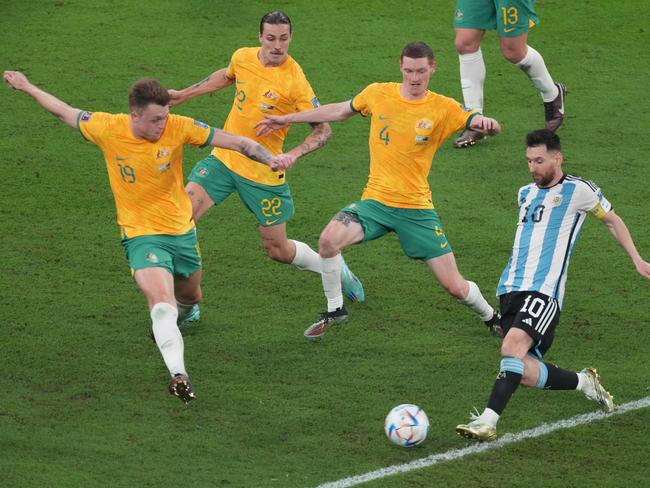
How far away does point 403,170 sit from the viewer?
9305mm

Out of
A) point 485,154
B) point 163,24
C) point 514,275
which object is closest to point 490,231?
point 485,154

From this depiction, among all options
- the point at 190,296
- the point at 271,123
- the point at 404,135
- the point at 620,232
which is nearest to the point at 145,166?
the point at 190,296

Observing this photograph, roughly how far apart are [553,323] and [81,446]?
3.10 m

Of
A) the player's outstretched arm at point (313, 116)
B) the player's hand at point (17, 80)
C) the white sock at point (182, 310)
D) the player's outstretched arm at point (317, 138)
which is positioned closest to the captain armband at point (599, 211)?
the player's outstretched arm at point (313, 116)

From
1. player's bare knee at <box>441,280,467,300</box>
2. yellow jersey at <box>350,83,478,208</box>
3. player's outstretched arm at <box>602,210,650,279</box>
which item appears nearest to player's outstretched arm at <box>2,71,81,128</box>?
yellow jersey at <box>350,83,478,208</box>

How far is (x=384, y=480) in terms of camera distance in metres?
7.35

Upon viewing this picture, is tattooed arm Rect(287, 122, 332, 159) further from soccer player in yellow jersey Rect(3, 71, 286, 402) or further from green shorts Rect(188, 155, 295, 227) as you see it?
soccer player in yellow jersey Rect(3, 71, 286, 402)

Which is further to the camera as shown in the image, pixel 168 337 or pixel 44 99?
pixel 44 99

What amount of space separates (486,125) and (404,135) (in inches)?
26.0

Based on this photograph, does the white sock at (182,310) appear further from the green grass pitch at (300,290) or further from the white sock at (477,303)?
the white sock at (477,303)

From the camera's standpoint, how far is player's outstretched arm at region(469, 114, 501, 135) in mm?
8859

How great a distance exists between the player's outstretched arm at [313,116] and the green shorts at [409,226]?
0.71m

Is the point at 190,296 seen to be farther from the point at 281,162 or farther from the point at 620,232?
the point at 620,232

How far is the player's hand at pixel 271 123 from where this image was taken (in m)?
9.40
